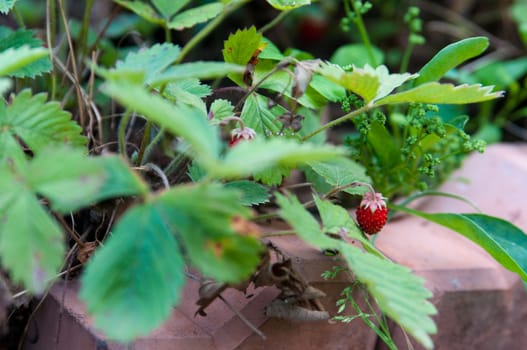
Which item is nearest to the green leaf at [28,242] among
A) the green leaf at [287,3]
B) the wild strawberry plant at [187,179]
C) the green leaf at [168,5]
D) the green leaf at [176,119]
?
the wild strawberry plant at [187,179]

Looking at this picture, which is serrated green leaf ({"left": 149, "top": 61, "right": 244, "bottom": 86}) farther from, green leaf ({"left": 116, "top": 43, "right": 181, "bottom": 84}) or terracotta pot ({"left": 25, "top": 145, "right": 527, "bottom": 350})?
terracotta pot ({"left": 25, "top": 145, "right": 527, "bottom": 350})

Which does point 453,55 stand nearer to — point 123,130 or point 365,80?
point 365,80

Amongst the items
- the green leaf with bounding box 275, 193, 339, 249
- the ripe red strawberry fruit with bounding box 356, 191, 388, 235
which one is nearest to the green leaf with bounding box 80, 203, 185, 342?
the green leaf with bounding box 275, 193, 339, 249

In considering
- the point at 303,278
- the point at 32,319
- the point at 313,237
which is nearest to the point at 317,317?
the point at 303,278

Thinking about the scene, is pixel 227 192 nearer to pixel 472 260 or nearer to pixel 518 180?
pixel 472 260

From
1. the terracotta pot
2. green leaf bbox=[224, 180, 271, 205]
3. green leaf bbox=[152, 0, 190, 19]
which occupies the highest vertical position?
green leaf bbox=[152, 0, 190, 19]

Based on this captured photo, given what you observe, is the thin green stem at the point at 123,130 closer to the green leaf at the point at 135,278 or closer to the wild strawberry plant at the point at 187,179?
the wild strawberry plant at the point at 187,179
